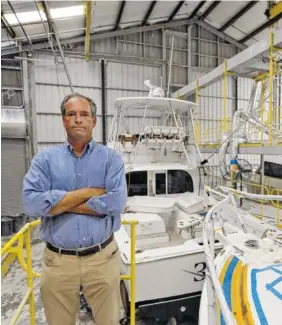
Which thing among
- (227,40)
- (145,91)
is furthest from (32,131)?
(227,40)

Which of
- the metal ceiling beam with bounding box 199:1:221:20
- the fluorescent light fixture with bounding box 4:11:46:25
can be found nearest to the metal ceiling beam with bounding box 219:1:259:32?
the metal ceiling beam with bounding box 199:1:221:20

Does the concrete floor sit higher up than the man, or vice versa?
the man

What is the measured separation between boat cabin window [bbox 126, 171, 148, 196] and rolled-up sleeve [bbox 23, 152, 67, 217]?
9.33 feet

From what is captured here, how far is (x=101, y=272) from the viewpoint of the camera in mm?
1798

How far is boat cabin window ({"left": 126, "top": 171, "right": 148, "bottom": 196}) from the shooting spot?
464 cm

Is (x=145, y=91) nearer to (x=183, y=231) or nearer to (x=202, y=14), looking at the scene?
(x=202, y=14)

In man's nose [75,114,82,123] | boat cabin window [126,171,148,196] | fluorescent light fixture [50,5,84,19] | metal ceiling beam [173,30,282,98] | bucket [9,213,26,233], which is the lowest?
bucket [9,213,26,233]

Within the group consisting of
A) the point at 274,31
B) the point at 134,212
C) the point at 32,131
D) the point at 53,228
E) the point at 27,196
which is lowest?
the point at 134,212

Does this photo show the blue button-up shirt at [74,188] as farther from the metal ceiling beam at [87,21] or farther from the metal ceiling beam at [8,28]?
the metal ceiling beam at [8,28]

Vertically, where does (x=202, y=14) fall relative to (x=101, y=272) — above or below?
above

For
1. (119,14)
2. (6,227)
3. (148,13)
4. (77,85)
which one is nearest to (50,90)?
(77,85)

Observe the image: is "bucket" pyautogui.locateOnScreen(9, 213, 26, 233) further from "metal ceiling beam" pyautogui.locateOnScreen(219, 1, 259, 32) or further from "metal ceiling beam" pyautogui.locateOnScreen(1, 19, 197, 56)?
"metal ceiling beam" pyautogui.locateOnScreen(219, 1, 259, 32)

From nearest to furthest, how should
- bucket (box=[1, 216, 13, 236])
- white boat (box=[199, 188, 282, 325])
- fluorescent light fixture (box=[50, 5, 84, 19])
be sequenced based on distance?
1. white boat (box=[199, 188, 282, 325])
2. bucket (box=[1, 216, 13, 236])
3. fluorescent light fixture (box=[50, 5, 84, 19])

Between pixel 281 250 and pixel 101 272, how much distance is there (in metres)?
1.62
